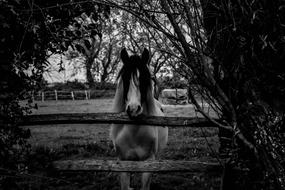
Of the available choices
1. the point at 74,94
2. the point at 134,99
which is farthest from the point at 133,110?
the point at 74,94

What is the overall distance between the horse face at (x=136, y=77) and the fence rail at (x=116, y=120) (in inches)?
7.1

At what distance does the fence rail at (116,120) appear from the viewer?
11.7 ft

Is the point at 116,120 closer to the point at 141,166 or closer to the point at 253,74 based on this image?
the point at 141,166

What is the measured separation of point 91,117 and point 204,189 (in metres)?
2.38

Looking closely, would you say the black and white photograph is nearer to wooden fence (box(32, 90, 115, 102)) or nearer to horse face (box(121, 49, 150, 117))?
horse face (box(121, 49, 150, 117))

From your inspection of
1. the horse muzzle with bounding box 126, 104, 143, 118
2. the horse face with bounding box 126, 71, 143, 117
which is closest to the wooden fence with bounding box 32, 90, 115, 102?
the horse face with bounding box 126, 71, 143, 117

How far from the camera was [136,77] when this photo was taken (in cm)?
363

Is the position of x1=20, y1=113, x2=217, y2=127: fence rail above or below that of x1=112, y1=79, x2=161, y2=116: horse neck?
below

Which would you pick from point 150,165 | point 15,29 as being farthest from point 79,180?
point 15,29

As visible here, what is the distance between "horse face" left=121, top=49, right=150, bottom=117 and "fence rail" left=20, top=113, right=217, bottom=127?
18 centimetres

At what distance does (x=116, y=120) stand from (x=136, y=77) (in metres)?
0.63

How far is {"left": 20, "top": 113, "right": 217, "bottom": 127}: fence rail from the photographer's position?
3.57 meters

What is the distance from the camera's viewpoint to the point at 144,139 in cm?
412

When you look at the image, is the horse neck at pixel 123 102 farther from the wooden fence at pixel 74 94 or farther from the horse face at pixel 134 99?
the wooden fence at pixel 74 94
